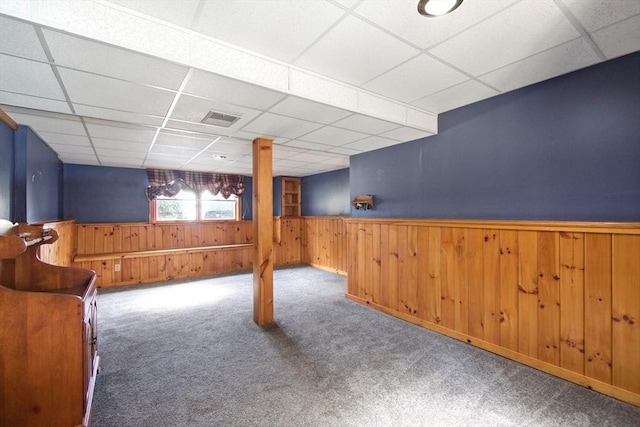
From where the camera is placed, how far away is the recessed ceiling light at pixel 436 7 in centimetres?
146

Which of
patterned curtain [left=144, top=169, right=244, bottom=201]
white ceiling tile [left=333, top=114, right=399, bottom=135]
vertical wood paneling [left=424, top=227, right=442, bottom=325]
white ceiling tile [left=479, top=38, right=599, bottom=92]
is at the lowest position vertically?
vertical wood paneling [left=424, top=227, right=442, bottom=325]

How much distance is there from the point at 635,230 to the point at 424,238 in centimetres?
162

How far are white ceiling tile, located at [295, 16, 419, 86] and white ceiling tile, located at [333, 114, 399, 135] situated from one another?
1.40ft

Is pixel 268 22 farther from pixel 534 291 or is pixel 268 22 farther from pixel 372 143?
pixel 534 291

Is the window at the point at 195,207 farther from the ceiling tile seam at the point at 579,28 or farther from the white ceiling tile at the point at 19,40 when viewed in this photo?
the ceiling tile seam at the point at 579,28

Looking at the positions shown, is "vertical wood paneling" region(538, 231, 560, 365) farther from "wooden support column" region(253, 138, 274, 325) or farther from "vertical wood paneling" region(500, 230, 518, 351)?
"wooden support column" region(253, 138, 274, 325)

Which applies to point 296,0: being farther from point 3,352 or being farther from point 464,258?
point 464,258

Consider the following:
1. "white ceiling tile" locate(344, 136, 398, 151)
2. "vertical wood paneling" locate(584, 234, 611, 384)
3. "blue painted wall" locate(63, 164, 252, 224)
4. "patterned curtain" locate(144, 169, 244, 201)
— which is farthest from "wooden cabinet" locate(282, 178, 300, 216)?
"vertical wood paneling" locate(584, 234, 611, 384)

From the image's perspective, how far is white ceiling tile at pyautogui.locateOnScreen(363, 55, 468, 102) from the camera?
2105 mm

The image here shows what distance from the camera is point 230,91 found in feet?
6.95

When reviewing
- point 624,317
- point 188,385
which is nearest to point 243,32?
point 188,385

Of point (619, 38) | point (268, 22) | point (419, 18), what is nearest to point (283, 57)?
point (268, 22)

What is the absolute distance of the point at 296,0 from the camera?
4.78 feet

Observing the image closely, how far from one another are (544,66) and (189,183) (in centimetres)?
613
